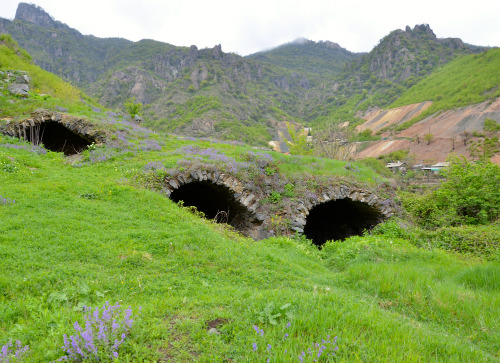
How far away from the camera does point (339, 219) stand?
17953 mm

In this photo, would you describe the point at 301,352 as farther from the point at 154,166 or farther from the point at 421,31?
the point at 421,31

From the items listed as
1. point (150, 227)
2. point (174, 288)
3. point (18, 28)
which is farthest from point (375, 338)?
point (18, 28)

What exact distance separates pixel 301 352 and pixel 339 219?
1631 cm

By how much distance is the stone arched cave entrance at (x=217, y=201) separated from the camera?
12.8m

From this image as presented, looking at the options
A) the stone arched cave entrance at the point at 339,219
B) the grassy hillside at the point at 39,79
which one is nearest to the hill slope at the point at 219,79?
the grassy hillside at the point at 39,79

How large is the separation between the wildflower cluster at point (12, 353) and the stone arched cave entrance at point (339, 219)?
13.8 m

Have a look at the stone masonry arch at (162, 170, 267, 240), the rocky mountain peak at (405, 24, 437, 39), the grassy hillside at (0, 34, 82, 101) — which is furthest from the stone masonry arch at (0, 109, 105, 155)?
the rocky mountain peak at (405, 24, 437, 39)

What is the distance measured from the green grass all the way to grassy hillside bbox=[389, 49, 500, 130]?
86.1 meters

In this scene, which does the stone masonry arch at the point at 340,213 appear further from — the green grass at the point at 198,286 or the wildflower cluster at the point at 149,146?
the wildflower cluster at the point at 149,146

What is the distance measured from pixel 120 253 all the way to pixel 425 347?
5176mm

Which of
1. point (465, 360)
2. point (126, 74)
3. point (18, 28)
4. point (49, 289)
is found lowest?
point (49, 289)

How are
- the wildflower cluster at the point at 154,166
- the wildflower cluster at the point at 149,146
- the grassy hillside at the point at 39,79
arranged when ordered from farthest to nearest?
the grassy hillside at the point at 39,79, the wildflower cluster at the point at 149,146, the wildflower cluster at the point at 154,166

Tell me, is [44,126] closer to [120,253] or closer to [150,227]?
[150,227]

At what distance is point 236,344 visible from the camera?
2.88m
